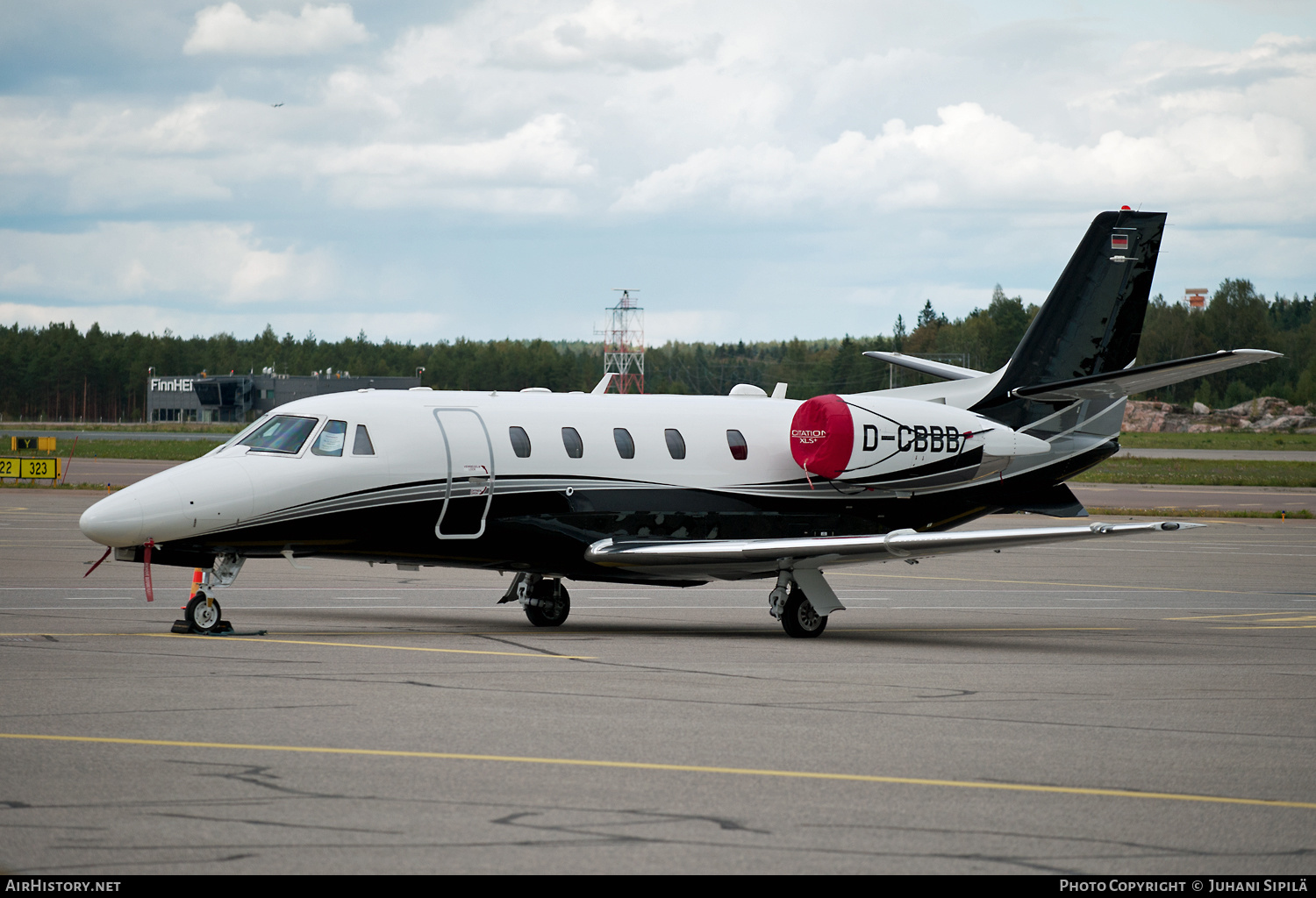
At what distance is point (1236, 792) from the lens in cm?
961

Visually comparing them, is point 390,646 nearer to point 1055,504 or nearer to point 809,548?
point 809,548

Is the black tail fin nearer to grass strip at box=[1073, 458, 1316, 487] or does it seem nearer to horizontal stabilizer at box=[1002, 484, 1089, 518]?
horizontal stabilizer at box=[1002, 484, 1089, 518]

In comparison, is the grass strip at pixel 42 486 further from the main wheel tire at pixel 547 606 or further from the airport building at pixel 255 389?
the airport building at pixel 255 389

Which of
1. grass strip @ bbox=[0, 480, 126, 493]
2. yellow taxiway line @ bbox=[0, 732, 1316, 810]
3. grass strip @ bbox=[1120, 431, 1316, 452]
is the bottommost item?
yellow taxiway line @ bbox=[0, 732, 1316, 810]

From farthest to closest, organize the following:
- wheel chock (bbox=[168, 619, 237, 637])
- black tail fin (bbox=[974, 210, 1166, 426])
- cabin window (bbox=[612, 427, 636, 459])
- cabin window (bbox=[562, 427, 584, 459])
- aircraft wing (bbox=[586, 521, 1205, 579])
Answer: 1. black tail fin (bbox=[974, 210, 1166, 426])
2. cabin window (bbox=[612, 427, 636, 459])
3. cabin window (bbox=[562, 427, 584, 459])
4. aircraft wing (bbox=[586, 521, 1205, 579])
5. wheel chock (bbox=[168, 619, 237, 637])

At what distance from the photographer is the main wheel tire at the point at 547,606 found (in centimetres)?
2031

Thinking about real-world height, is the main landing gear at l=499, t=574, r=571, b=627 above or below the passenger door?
below

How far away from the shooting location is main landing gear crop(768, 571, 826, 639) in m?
19.6

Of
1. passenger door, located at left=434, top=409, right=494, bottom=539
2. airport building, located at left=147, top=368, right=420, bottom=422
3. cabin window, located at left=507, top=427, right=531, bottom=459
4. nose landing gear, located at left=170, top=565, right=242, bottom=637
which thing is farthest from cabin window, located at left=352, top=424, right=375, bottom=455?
airport building, located at left=147, top=368, right=420, bottom=422

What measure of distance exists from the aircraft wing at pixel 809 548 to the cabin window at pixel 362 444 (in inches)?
130

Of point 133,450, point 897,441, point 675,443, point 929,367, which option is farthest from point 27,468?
point 897,441

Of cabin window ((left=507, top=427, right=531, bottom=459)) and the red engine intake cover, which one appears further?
the red engine intake cover

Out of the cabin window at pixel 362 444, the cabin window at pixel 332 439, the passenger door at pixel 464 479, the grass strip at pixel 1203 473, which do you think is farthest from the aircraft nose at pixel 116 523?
the grass strip at pixel 1203 473

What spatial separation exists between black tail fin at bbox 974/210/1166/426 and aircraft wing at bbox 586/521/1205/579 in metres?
5.90
